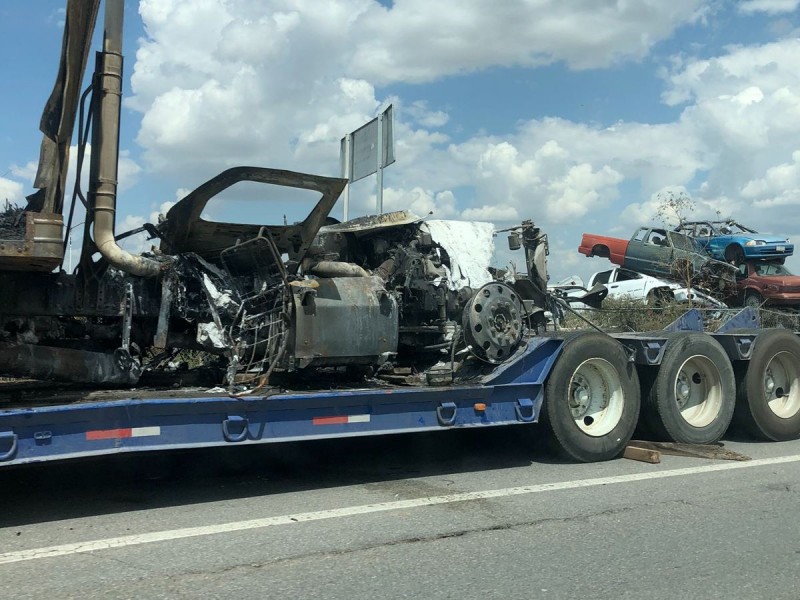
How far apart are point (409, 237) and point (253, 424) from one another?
2575 mm

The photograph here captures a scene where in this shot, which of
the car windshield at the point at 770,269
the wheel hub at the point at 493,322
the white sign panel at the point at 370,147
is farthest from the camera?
the car windshield at the point at 770,269

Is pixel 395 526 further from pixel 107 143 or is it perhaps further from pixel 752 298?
pixel 752 298

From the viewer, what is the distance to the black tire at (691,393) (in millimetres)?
7957

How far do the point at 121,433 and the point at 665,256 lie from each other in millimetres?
15826

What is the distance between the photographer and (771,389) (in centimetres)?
909

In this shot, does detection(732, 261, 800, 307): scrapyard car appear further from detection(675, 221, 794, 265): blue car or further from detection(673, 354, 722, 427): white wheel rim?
detection(673, 354, 722, 427): white wheel rim

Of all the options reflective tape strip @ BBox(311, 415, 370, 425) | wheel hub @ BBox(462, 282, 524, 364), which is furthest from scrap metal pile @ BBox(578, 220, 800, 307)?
reflective tape strip @ BBox(311, 415, 370, 425)

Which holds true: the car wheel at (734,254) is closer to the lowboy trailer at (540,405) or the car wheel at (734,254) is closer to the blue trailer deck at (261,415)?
the lowboy trailer at (540,405)

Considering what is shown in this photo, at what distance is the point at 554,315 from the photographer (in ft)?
27.8

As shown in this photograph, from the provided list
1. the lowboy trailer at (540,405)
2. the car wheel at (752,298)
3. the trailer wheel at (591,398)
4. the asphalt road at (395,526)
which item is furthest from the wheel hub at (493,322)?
the car wheel at (752,298)

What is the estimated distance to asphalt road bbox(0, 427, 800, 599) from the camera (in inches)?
169

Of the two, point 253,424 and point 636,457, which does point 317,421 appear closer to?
point 253,424

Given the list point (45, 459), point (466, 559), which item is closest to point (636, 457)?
point (466, 559)

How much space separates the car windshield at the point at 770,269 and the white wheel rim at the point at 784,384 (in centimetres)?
939
